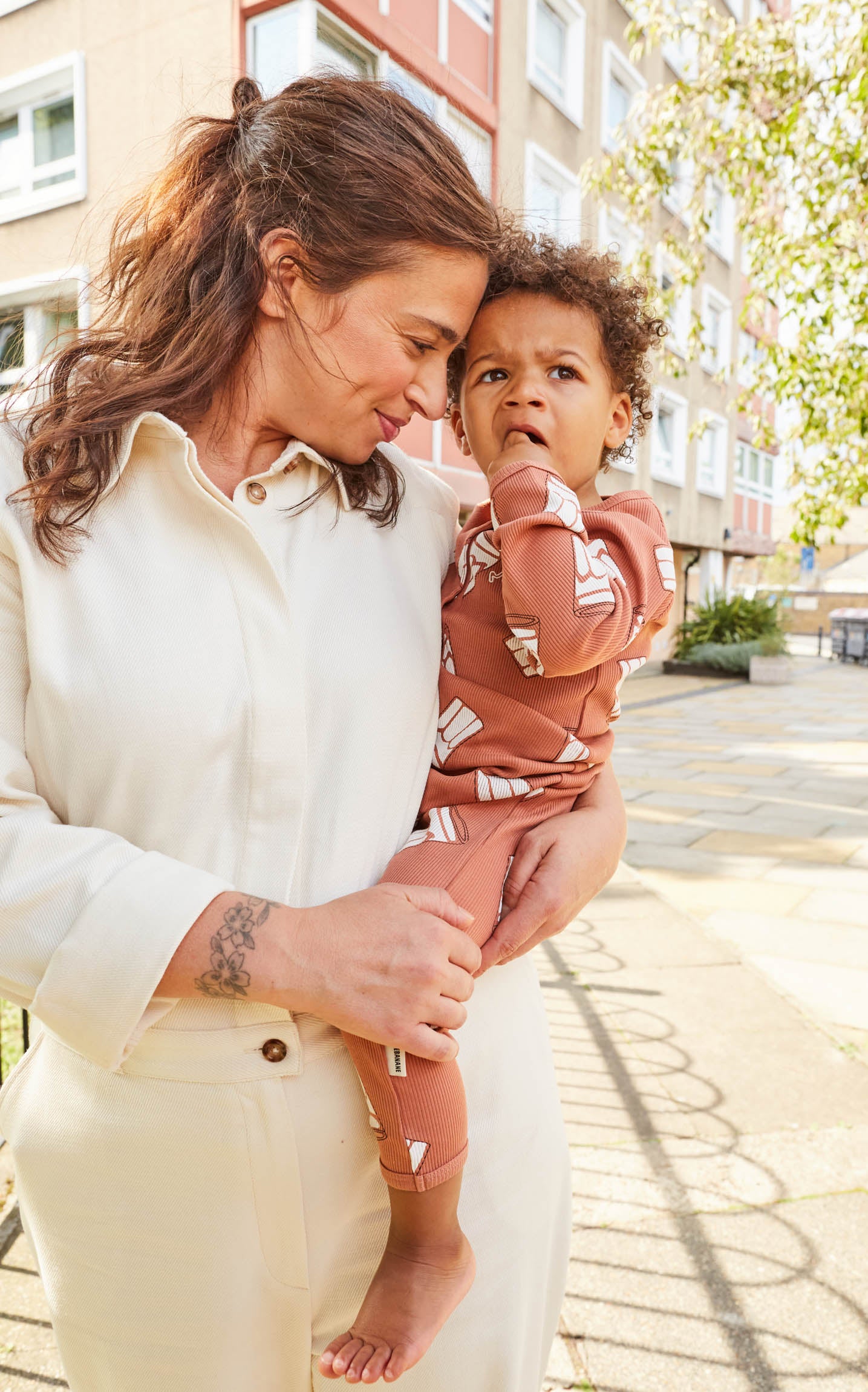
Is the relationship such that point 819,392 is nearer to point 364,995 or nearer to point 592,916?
point 592,916

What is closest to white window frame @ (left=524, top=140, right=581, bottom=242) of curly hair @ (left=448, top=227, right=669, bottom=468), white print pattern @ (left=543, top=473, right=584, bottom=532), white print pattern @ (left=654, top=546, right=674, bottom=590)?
curly hair @ (left=448, top=227, right=669, bottom=468)

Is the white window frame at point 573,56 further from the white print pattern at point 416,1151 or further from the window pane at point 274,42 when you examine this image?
the white print pattern at point 416,1151

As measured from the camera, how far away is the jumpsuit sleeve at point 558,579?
1338 millimetres

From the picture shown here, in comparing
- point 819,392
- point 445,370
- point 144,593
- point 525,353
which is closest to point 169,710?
point 144,593

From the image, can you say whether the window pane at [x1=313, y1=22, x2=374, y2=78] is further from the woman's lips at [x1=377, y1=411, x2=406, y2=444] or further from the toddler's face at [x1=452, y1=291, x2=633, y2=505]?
the woman's lips at [x1=377, y1=411, x2=406, y2=444]

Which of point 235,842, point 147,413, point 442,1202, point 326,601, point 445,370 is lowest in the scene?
point 442,1202

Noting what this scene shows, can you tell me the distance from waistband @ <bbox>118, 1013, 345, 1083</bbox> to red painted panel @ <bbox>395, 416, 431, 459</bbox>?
9.22 metres

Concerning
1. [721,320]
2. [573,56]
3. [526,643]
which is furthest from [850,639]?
[526,643]

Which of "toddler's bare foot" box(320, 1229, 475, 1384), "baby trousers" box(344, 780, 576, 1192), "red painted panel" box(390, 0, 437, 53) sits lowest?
"toddler's bare foot" box(320, 1229, 475, 1384)

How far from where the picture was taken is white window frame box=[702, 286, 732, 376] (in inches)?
797

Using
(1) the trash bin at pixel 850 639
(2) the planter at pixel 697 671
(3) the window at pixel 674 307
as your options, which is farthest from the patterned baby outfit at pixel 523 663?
(1) the trash bin at pixel 850 639

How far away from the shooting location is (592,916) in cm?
480

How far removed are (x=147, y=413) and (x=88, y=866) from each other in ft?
1.61

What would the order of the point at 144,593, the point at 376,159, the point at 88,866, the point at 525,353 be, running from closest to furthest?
the point at 88,866 → the point at 144,593 → the point at 376,159 → the point at 525,353
